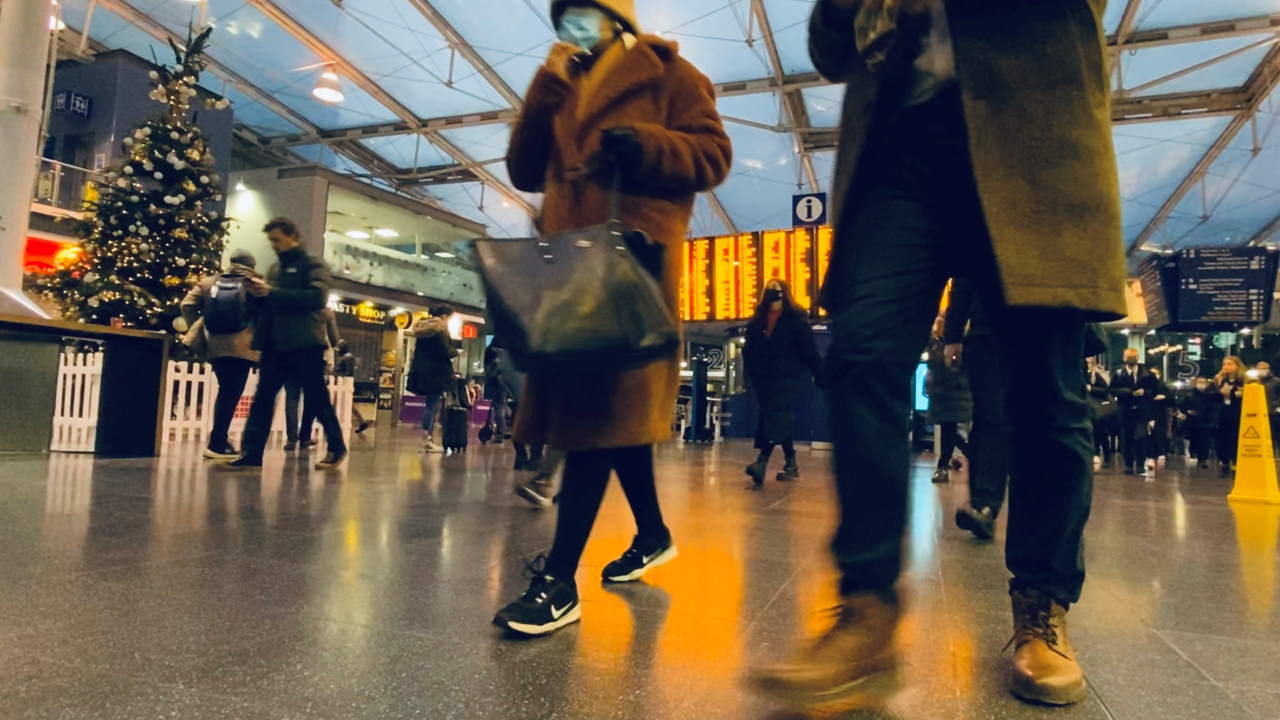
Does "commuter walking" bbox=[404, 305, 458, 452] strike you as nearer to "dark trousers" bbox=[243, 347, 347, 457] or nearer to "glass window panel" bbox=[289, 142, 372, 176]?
"dark trousers" bbox=[243, 347, 347, 457]

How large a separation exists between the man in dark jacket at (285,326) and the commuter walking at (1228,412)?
1061 cm

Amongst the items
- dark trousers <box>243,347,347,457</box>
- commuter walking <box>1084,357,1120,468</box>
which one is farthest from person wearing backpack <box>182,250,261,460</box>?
commuter walking <box>1084,357,1120,468</box>

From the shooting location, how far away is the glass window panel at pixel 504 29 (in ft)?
44.3

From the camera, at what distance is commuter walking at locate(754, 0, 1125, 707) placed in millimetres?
1420

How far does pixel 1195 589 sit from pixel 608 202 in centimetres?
231

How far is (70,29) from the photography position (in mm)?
15773

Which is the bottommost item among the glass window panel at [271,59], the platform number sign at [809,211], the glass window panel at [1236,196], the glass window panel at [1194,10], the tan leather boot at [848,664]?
the tan leather boot at [848,664]

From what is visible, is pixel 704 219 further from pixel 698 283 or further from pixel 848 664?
pixel 848 664

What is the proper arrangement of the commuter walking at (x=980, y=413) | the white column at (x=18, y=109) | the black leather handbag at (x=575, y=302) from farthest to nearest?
the white column at (x=18, y=109) → the commuter walking at (x=980, y=413) → the black leather handbag at (x=575, y=302)

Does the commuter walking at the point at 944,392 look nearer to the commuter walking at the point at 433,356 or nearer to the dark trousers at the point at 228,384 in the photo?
the commuter walking at the point at 433,356

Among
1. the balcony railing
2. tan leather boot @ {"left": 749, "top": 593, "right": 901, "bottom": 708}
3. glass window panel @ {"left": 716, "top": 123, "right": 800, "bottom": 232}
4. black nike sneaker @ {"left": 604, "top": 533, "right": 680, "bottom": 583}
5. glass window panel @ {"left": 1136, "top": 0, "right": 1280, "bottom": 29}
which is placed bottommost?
black nike sneaker @ {"left": 604, "top": 533, "right": 680, "bottom": 583}

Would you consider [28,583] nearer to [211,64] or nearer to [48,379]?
[48,379]

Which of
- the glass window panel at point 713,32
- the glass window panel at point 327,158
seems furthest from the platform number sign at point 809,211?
the glass window panel at point 327,158

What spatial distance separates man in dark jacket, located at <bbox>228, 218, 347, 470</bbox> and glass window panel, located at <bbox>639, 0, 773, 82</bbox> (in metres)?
9.02
